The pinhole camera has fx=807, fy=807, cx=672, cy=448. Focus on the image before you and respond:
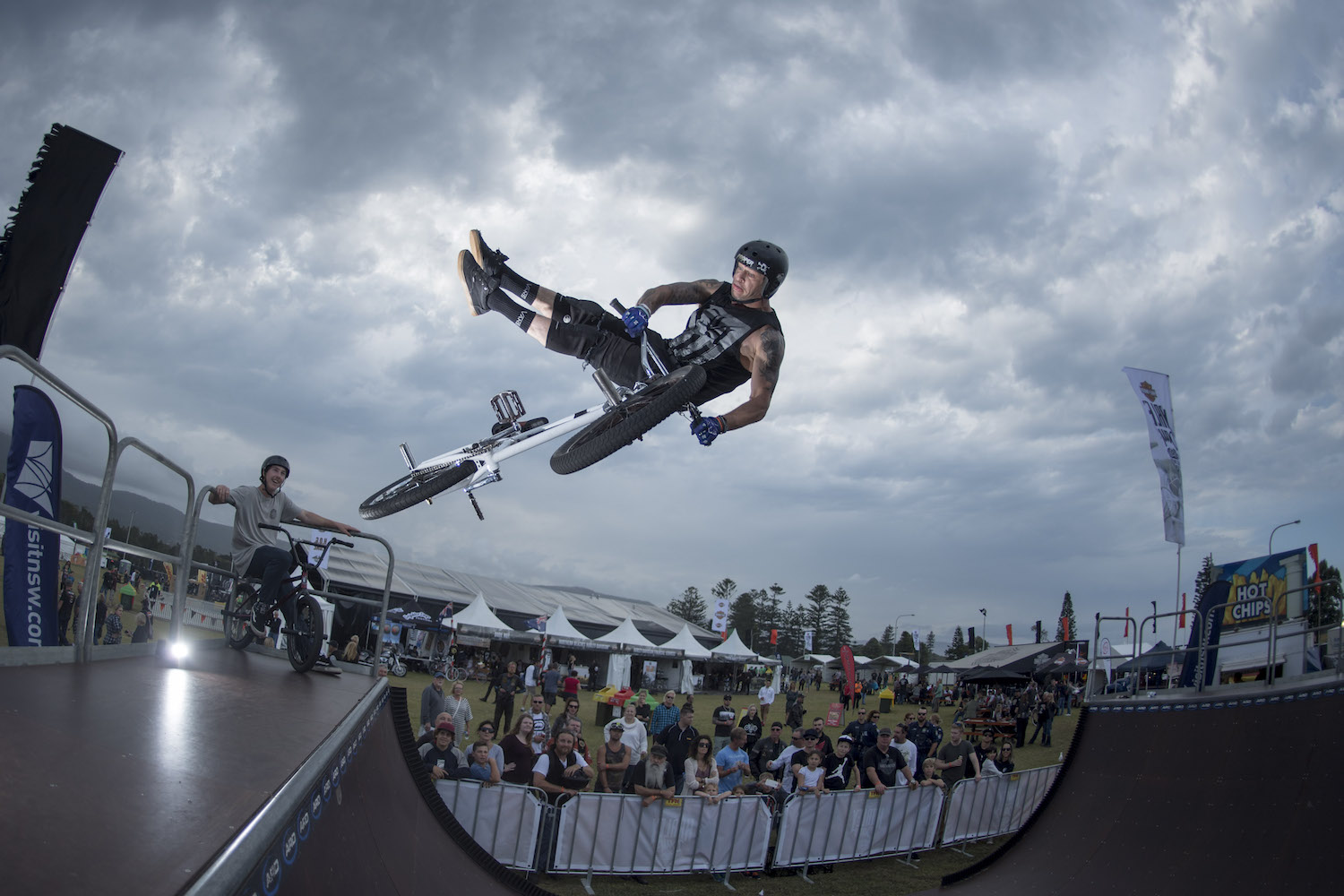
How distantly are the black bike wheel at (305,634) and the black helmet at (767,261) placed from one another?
441cm

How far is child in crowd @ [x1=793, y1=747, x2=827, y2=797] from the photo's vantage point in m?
9.59

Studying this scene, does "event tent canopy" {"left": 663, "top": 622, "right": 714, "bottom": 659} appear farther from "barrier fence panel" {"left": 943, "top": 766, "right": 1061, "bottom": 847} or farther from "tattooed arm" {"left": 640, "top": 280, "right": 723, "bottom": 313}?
"tattooed arm" {"left": 640, "top": 280, "right": 723, "bottom": 313}

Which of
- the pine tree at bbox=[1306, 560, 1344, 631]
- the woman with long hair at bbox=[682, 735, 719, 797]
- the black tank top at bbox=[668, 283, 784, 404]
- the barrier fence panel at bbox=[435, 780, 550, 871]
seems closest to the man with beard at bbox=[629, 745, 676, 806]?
the woman with long hair at bbox=[682, 735, 719, 797]

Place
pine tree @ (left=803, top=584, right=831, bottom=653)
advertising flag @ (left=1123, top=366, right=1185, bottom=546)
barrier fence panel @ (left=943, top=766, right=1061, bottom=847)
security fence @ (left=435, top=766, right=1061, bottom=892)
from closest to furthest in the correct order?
security fence @ (left=435, top=766, right=1061, bottom=892) → barrier fence panel @ (left=943, top=766, right=1061, bottom=847) → advertising flag @ (left=1123, top=366, right=1185, bottom=546) → pine tree @ (left=803, top=584, right=831, bottom=653)

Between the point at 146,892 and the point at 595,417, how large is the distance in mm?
5142

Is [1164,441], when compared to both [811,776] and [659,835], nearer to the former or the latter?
[811,776]

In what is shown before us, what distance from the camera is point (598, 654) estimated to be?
108ft

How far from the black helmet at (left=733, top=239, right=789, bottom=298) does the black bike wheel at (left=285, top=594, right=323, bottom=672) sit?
441cm

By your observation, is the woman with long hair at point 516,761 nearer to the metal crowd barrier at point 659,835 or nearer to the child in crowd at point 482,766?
the child in crowd at point 482,766

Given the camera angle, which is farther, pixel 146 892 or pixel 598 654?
pixel 598 654

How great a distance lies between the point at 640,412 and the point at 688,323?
0.97m

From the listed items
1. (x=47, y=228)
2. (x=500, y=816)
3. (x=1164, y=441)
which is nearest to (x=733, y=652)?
(x=1164, y=441)

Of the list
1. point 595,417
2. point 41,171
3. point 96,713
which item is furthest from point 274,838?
point 41,171

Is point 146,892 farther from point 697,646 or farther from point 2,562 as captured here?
point 697,646
